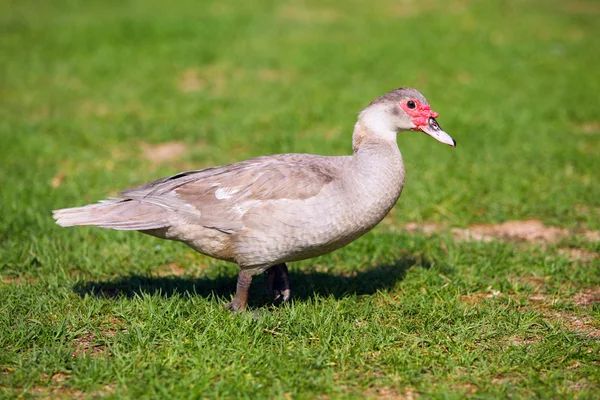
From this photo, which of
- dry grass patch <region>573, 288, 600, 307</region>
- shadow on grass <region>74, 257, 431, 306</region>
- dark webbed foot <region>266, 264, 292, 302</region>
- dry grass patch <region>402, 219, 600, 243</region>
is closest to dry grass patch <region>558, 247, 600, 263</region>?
dry grass patch <region>402, 219, 600, 243</region>

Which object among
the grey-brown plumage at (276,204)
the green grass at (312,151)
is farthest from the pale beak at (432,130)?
the green grass at (312,151)

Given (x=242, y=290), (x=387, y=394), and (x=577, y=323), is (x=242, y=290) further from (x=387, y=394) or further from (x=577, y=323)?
(x=577, y=323)

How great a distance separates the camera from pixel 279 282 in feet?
17.2

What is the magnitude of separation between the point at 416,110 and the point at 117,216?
82.4 inches

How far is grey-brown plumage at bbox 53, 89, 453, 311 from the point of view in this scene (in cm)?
460

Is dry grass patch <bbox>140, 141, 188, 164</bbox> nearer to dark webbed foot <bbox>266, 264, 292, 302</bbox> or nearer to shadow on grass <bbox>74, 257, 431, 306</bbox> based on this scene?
shadow on grass <bbox>74, 257, 431, 306</bbox>

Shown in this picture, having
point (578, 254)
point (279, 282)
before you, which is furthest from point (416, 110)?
point (578, 254)

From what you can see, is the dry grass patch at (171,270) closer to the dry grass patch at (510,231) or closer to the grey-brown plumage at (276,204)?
the grey-brown plumage at (276,204)

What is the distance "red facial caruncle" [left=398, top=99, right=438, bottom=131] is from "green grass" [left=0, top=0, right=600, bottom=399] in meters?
1.23

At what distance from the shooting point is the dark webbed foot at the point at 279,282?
5.17 m

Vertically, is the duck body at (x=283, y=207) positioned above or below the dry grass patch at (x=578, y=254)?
above

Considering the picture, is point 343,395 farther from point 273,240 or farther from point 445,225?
point 445,225

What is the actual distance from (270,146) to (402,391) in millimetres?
4772

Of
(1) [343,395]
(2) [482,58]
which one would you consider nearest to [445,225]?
(1) [343,395]
